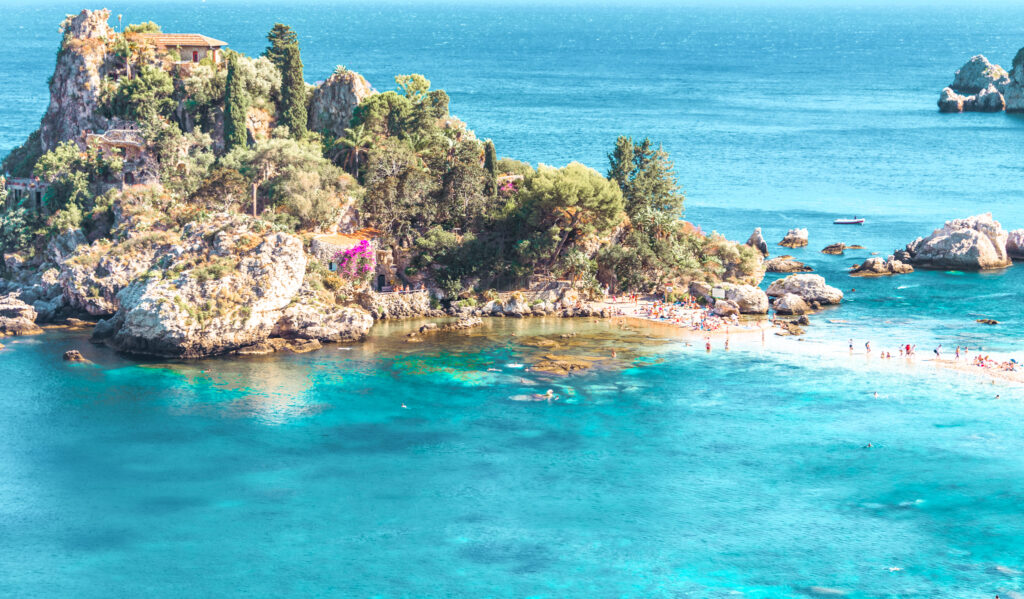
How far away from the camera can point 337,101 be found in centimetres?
11294

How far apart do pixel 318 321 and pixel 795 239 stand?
59.5 m

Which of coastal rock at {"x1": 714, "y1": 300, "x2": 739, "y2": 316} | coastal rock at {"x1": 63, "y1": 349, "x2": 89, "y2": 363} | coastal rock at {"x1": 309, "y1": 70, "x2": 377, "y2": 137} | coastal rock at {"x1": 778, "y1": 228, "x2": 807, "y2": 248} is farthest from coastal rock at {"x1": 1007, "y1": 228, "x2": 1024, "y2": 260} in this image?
coastal rock at {"x1": 63, "y1": 349, "x2": 89, "y2": 363}

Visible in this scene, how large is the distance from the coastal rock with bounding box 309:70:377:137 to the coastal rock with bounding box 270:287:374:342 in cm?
2601

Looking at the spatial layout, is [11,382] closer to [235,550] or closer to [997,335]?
[235,550]

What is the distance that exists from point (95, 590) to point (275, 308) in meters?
35.4

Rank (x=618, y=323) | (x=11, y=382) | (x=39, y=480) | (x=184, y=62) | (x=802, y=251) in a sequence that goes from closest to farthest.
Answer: (x=39, y=480)
(x=11, y=382)
(x=618, y=323)
(x=184, y=62)
(x=802, y=251)

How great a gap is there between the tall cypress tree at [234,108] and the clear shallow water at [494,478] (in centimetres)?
2533

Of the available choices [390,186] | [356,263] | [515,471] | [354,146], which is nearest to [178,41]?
[354,146]

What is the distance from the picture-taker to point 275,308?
9038cm

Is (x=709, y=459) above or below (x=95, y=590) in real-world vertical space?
above

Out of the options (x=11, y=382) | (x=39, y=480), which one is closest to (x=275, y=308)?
(x=11, y=382)

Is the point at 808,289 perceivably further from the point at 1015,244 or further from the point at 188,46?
the point at 188,46

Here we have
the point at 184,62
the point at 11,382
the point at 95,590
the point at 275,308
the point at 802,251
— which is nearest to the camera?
the point at 95,590

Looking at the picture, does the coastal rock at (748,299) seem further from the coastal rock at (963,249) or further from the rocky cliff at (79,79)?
the rocky cliff at (79,79)
